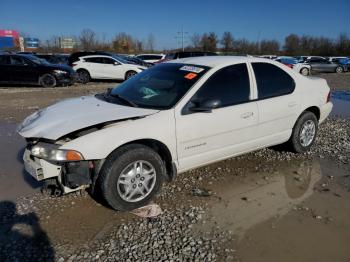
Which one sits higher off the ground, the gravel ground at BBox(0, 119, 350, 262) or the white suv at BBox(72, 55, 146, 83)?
the white suv at BBox(72, 55, 146, 83)

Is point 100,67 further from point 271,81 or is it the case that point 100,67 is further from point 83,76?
point 271,81

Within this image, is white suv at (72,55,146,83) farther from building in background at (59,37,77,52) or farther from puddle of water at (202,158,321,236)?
building in background at (59,37,77,52)

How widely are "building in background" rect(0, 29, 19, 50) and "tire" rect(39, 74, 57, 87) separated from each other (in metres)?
65.3

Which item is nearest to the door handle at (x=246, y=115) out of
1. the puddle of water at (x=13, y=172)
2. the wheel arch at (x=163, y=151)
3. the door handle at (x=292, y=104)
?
the door handle at (x=292, y=104)

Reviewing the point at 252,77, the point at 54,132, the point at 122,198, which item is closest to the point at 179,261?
the point at 122,198

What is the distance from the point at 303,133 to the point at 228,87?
1901 mm

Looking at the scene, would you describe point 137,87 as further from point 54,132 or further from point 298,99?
point 298,99

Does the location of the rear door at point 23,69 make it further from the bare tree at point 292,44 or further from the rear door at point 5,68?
the bare tree at point 292,44

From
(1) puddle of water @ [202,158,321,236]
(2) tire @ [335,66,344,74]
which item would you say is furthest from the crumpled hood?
(2) tire @ [335,66,344,74]

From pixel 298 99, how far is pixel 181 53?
1692 centimetres

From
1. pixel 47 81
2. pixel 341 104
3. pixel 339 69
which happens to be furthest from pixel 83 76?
pixel 339 69

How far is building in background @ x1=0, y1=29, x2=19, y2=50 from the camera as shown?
75812 millimetres

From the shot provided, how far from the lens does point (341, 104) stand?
38.7 feet

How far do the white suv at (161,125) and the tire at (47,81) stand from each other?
459 inches
